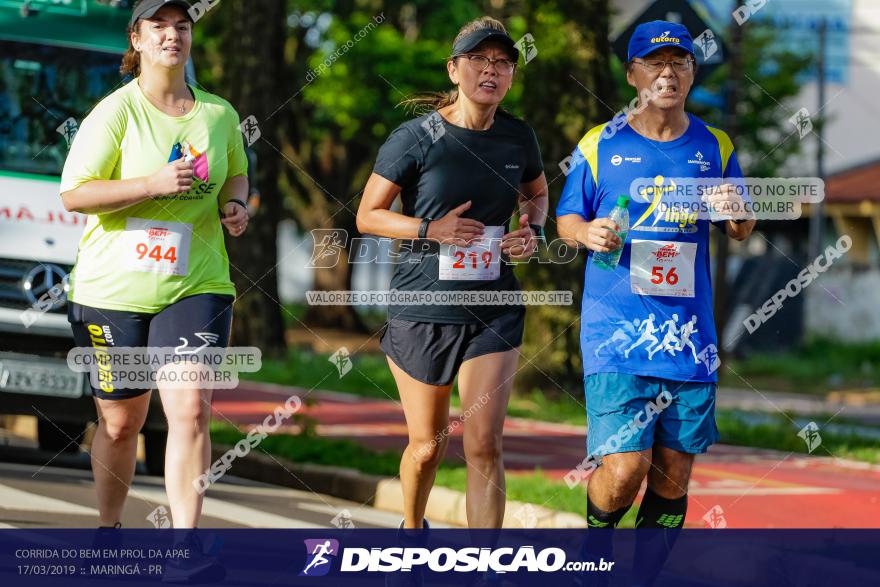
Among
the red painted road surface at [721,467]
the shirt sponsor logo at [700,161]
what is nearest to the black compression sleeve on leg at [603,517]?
the shirt sponsor logo at [700,161]

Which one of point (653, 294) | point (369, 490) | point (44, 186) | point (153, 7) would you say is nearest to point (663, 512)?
point (653, 294)

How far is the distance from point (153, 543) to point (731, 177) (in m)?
2.65

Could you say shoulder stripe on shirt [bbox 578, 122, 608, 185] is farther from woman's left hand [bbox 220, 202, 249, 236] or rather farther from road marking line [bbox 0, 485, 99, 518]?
road marking line [bbox 0, 485, 99, 518]

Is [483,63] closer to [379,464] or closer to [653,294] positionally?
[653,294]

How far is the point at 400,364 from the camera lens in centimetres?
648

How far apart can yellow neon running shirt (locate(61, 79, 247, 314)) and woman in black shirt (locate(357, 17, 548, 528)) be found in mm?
678

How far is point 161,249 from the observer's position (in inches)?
240

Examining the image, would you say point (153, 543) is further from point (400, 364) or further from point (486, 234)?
point (486, 234)

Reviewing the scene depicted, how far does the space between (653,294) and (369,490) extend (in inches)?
174

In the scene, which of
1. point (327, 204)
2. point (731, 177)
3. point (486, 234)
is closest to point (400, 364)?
point (486, 234)

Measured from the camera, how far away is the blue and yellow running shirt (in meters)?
5.90

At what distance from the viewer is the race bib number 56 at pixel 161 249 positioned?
6.09m

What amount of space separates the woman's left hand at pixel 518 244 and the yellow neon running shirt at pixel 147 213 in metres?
1.13

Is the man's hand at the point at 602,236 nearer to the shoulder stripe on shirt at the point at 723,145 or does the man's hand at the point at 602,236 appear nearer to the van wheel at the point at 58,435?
→ the shoulder stripe on shirt at the point at 723,145
